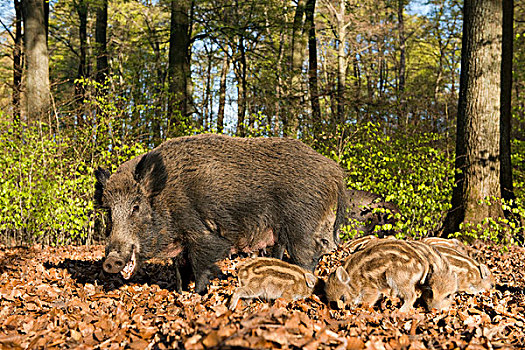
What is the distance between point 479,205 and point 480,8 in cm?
329

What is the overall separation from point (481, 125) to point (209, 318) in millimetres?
6037

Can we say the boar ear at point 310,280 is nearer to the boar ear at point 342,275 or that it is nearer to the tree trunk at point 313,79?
the boar ear at point 342,275

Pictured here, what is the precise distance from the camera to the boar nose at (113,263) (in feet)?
13.9

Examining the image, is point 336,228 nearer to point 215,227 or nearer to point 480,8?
point 215,227

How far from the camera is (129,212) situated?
4.71 meters

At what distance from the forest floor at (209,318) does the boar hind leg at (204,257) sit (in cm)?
16

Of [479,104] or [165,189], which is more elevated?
[479,104]

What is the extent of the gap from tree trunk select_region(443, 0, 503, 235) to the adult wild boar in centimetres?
346

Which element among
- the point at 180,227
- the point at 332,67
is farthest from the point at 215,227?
the point at 332,67

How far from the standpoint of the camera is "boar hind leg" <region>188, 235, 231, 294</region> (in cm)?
470

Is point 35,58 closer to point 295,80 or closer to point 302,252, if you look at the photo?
point 295,80

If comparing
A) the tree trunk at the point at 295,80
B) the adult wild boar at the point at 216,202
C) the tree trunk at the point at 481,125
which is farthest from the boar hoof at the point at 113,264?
the tree trunk at the point at 295,80

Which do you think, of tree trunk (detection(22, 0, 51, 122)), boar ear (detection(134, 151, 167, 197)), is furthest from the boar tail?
tree trunk (detection(22, 0, 51, 122))

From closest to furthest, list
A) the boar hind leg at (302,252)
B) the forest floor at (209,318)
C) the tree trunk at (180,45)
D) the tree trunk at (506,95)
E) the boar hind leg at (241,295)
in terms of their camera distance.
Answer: the forest floor at (209,318) → the boar hind leg at (241,295) → the boar hind leg at (302,252) → the tree trunk at (506,95) → the tree trunk at (180,45)
